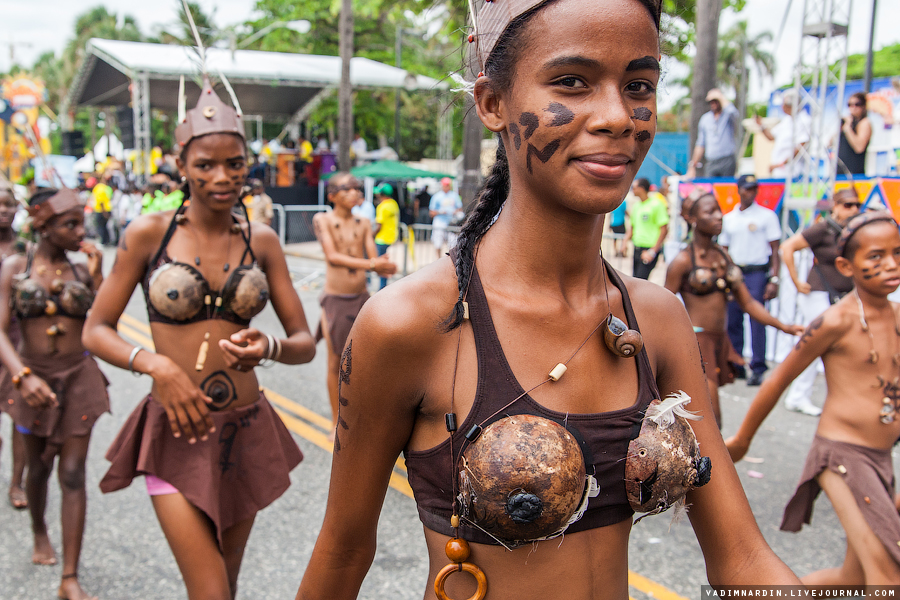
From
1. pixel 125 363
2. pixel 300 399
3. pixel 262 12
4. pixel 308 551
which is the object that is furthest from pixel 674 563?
pixel 262 12

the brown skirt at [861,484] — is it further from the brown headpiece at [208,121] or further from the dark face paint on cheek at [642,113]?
the brown headpiece at [208,121]

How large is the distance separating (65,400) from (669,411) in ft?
12.6

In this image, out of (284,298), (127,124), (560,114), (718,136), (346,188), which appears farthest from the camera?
(127,124)

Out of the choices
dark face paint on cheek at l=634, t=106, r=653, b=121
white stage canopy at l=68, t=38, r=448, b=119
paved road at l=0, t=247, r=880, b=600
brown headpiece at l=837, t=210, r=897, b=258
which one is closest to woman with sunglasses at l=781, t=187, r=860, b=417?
paved road at l=0, t=247, r=880, b=600

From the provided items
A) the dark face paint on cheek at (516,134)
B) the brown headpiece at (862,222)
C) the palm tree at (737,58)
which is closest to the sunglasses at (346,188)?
the brown headpiece at (862,222)

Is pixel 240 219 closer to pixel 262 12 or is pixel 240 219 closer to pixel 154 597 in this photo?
pixel 154 597

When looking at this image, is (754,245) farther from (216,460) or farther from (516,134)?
(516,134)

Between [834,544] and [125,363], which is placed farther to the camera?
[834,544]

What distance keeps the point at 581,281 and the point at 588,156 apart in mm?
337

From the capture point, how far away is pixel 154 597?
399 centimetres

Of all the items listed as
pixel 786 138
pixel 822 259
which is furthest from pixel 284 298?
pixel 786 138

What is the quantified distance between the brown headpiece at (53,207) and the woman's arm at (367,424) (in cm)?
346

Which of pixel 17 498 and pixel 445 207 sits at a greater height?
pixel 445 207

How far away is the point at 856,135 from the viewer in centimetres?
998
